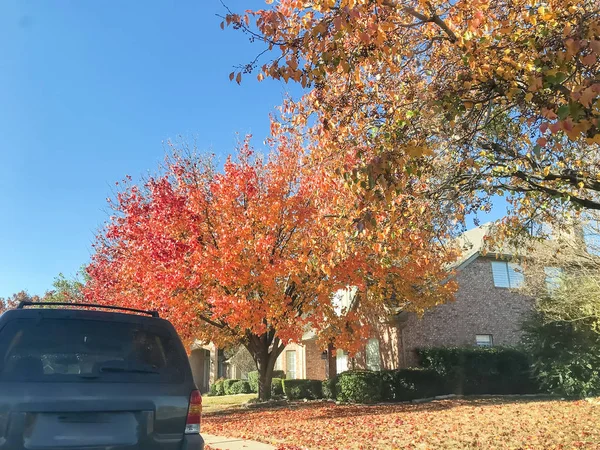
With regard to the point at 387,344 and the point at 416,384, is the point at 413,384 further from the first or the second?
the point at 387,344

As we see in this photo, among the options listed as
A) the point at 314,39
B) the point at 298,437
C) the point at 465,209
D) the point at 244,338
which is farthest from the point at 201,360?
the point at 314,39

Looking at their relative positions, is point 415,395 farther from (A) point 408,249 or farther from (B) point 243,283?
(A) point 408,249

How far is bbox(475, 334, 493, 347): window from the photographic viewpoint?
74.1 feet

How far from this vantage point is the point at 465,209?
9289 millimetres

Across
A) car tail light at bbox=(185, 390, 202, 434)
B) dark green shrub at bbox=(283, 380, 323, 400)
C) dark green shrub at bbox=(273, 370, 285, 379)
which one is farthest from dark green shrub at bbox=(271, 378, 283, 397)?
car tail light at bbox=(185, 390, 202, 434)

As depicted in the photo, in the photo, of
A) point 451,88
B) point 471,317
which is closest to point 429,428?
point 451,88

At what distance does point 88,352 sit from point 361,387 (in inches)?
605

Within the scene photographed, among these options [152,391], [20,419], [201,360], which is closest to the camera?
[20,419]

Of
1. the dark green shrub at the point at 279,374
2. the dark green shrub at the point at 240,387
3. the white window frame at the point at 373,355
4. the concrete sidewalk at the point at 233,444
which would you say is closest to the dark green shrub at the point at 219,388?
the dark green shrub at the point at 240,387

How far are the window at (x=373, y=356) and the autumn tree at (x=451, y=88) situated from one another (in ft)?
45.1

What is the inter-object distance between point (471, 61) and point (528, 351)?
48.1 feet

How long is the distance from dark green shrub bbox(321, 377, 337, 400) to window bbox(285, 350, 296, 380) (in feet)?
24.9

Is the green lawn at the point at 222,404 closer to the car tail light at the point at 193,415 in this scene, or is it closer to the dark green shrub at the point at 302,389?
the dark green shrub at the point at 302,389

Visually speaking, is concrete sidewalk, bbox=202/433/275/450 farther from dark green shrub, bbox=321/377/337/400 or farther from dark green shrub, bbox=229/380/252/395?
dark green shrub, bbox=229/380/252/395
